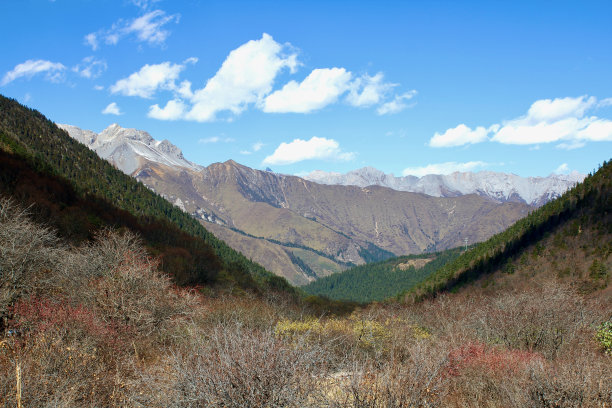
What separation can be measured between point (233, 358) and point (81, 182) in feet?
568

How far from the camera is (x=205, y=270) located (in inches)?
3750

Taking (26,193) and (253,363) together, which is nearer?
(253,363)

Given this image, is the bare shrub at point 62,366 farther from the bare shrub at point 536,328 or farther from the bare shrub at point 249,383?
the bare shrub at point 536,328

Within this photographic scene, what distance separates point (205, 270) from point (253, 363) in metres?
88.9

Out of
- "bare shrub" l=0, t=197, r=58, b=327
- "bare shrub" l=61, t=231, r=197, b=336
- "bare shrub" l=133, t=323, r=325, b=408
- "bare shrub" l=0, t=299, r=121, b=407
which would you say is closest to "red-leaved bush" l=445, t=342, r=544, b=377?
"bare shrub" l=133, t=323, r=325, b=408

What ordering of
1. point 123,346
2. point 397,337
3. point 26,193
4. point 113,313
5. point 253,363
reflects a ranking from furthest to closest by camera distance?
point 26,193 < point 397,337 < point 113,313 < point 123,346 < point 253,363

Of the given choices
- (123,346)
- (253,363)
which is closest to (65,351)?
(123,346)

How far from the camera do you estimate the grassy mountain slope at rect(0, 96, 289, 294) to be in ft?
331

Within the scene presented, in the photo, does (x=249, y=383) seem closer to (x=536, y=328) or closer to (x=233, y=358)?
(x=233, y=358)

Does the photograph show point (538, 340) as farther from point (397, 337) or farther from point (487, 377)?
point (487, 377)

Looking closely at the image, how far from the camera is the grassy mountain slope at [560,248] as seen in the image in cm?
10931

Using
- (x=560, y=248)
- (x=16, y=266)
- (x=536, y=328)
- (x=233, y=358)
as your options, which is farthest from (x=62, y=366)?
(x=560, y=248)

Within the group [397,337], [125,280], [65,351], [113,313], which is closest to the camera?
[65,351]

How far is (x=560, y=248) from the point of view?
125 m
